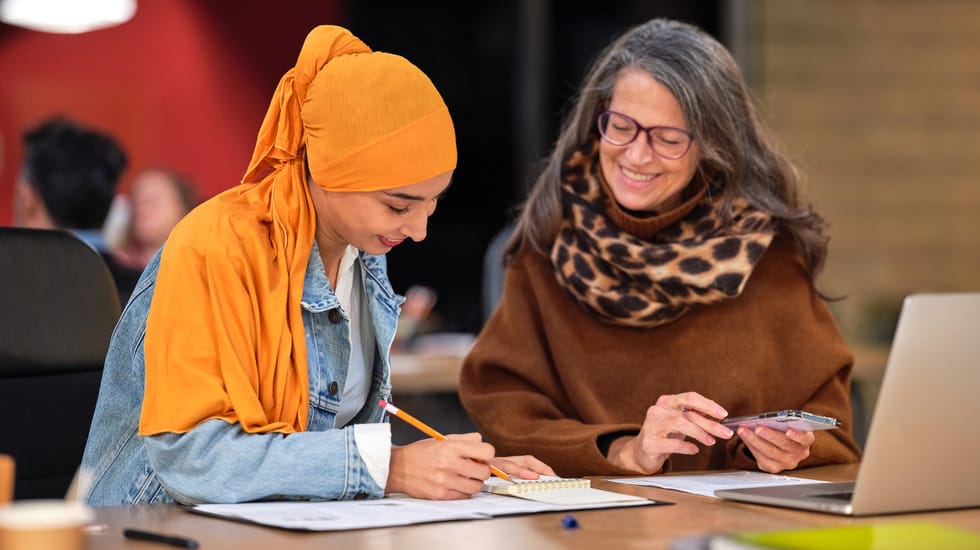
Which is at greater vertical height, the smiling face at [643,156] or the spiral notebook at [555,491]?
the smiling face at [643,156]

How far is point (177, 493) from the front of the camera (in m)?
1.69

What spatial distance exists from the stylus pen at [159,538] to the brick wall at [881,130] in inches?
208

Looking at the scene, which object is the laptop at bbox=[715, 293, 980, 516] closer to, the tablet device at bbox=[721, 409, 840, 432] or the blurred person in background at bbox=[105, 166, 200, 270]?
the tablet device at bbox=[721, 409, 840, 432]

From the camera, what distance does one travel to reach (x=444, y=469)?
1.73 m

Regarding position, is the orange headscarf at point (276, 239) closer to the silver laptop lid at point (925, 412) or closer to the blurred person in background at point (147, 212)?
the silver laptop lid at point (925, 412)

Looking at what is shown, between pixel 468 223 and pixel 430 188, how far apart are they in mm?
4715

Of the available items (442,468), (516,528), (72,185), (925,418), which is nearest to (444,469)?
(442,468)

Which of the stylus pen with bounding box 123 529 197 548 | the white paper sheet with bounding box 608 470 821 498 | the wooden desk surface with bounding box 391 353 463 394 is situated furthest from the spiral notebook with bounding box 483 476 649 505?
the wooden desk surface with bounding box 391 353 463 394

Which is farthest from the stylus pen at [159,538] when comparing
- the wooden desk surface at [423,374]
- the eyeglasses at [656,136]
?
the wooden desk surface at [423,374]

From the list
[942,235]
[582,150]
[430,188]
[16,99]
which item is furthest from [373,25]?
[430,188]

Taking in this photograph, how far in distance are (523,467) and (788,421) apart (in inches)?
16.5

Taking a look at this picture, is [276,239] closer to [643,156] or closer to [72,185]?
[643,156]

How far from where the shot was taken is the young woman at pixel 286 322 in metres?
1.68

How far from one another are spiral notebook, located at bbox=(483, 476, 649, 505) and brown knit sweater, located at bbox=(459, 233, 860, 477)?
577 mm
